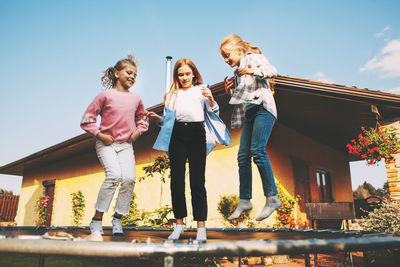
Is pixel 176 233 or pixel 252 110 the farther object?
pixel 252 110

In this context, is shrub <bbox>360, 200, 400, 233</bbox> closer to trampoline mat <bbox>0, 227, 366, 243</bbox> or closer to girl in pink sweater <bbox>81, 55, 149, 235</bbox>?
trampoline mat <bbox>0, 227, 366, 243</bbox>

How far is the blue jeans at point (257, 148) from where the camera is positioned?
2.04 m

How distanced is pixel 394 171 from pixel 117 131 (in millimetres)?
5451

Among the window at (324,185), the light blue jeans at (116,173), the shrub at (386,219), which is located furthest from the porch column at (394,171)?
the light blue jeans at (116,173)

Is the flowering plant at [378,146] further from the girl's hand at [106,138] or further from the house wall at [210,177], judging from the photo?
the girl's hand at [106,138]

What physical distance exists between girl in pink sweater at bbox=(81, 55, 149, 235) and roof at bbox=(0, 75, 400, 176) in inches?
159

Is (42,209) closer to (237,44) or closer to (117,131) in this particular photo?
(117,131)

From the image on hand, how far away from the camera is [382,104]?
18.2 feet

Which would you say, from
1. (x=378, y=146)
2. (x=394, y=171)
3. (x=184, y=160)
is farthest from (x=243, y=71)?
(x=394, y=171)

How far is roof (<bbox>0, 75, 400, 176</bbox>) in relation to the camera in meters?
5.56

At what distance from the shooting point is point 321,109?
689 centimetres

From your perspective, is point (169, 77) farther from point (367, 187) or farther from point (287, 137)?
point (367, 187)

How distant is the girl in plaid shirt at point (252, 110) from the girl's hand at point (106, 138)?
0.97m

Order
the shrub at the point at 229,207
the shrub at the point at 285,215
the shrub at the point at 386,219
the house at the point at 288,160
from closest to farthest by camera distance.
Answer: the shrub at the point at 386,219 < the house at the point at 288,160 < the shrub at the point at 229,207 < the shrub at the point at 285,215
